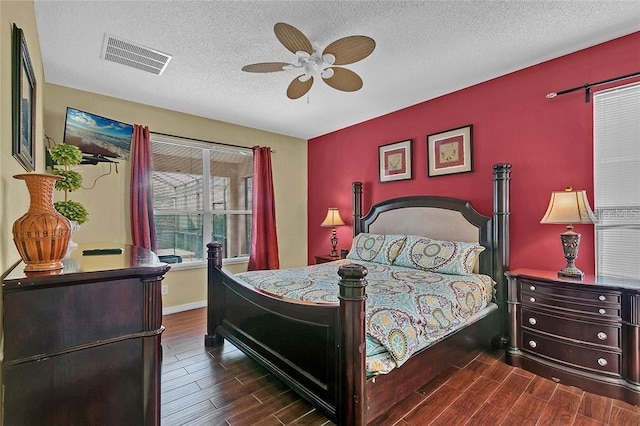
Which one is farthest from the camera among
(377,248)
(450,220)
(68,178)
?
(377,248)

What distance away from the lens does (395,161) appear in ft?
13.5

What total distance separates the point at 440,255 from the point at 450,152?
1.27 meters

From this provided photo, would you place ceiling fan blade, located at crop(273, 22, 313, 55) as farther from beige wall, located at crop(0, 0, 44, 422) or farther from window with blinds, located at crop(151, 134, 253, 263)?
window with blinds, located at crop(151, 134, 253, 263)

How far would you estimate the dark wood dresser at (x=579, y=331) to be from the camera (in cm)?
206

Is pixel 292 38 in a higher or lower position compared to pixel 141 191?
higher

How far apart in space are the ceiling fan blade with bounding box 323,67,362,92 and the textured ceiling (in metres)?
0.27

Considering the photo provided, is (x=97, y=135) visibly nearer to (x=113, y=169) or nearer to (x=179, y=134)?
(x=113, y=169)

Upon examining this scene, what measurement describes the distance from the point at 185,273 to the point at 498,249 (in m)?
3.82

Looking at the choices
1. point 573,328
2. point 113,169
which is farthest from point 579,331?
point 113,169

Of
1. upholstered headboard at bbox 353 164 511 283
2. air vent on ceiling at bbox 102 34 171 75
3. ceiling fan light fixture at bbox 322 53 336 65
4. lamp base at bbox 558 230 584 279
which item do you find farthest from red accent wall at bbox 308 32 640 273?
air vent on ceiling at bbox 102 34 171 75

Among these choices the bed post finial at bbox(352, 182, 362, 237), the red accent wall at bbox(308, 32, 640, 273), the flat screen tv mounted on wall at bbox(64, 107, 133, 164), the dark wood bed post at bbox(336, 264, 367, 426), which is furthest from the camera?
the bed post finial at bbox(352, 182, 362, 237)

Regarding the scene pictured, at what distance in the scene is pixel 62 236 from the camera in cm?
111

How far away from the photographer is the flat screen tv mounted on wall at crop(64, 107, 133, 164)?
9.92ft

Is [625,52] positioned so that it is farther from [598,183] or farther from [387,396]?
[387,396]
